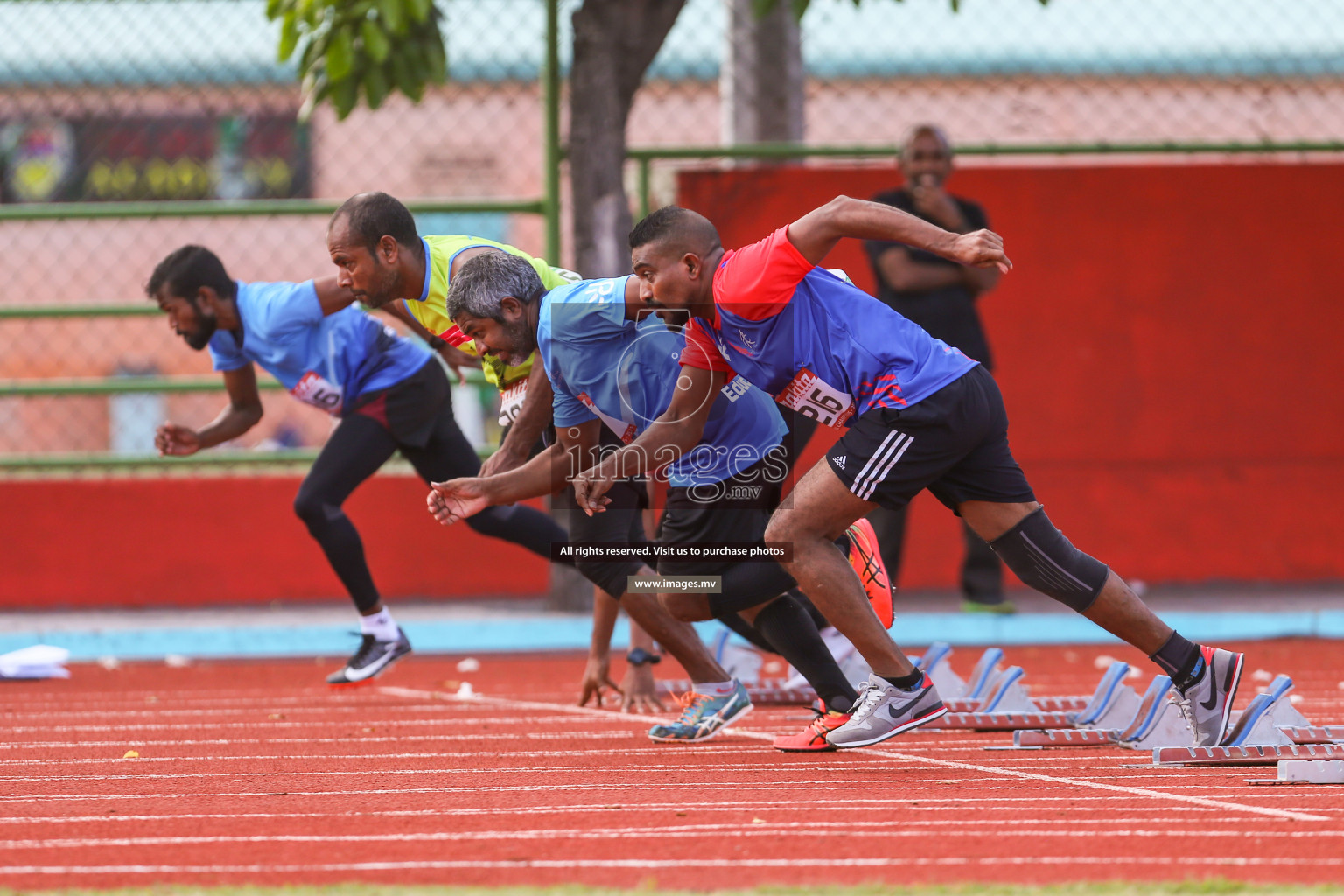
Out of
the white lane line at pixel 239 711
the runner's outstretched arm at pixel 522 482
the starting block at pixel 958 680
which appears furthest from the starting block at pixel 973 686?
the white lane line at pixel 239 711

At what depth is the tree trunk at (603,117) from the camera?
854 centimetres

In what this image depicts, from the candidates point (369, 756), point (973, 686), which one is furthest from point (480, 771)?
point (973, 686)

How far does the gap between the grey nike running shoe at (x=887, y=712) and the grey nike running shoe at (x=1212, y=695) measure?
69 centimetres

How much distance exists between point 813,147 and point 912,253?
3.78 feet

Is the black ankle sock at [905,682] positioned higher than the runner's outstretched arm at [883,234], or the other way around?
the runner's outstretched arm at [883,234]

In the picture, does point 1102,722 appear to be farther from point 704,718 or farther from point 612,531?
point 612,531

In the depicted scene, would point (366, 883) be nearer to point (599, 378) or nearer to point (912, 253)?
point (599, 378)

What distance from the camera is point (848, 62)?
9.77m

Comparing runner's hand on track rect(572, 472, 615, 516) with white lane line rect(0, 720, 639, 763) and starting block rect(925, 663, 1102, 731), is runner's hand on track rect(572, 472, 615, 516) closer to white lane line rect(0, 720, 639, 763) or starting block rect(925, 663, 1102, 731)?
white lane line rect(0, 720, 639, 763)

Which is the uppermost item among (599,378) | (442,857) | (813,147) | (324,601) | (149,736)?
(813,147)

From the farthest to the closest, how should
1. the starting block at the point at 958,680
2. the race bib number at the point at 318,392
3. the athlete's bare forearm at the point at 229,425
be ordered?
the athlete's bare forearm at the point at 229,425 < the race bib number at the point at 318,392 < the starting block at the point at 958,680

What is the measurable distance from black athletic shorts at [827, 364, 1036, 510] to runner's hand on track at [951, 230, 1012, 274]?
0.45m

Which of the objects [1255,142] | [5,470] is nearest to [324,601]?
[5,470]

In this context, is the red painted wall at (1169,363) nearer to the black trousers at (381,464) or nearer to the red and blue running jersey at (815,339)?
the black trousers at (381,464)
